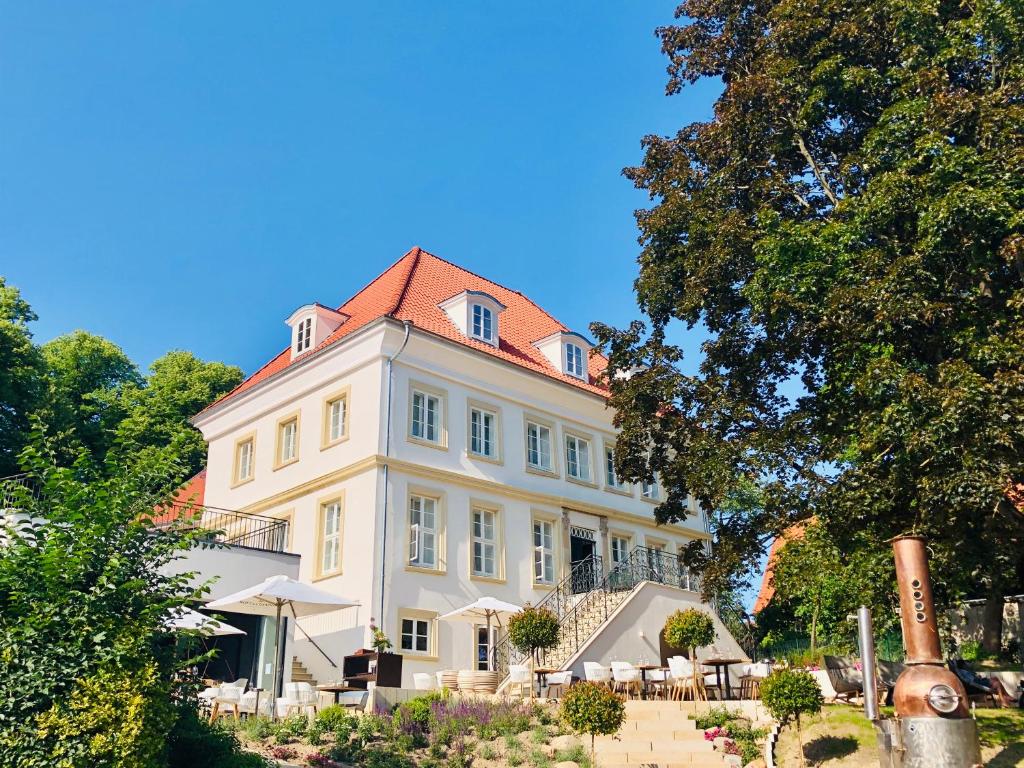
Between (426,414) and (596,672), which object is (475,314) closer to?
(426,414)

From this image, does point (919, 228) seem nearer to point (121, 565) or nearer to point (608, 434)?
point (121, 565)

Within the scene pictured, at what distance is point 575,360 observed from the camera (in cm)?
2881

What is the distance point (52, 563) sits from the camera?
9.26m

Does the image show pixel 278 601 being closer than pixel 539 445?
Yes

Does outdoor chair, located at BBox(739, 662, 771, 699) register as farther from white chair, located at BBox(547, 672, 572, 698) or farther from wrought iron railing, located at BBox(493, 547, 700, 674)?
white chair, located at BBox(547, 672, 572, 698)

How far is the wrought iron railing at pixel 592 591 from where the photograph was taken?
72.5 feet

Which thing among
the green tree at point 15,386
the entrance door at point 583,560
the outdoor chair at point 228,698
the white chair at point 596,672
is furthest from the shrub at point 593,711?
the green tree at point 15,386

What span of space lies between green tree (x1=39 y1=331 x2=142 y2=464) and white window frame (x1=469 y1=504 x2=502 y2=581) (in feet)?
54.6

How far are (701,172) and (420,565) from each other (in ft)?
35.5

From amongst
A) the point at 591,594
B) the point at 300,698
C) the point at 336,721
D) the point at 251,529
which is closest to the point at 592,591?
the point at 591,594

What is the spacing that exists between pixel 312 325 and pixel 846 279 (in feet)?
51.5

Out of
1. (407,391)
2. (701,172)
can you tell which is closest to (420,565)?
(407,391)

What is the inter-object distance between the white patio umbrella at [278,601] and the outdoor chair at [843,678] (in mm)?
9655

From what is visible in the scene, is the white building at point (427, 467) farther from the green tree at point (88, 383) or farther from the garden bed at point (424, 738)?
the green tree at point (88, 383)
